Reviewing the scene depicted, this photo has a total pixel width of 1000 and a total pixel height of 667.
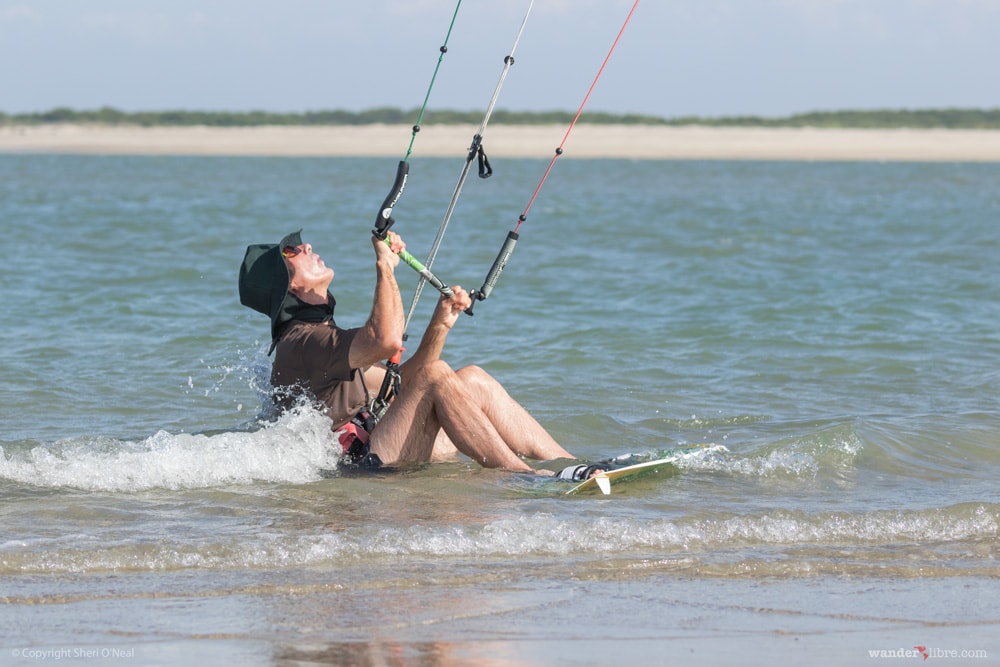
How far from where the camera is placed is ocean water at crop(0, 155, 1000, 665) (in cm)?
411

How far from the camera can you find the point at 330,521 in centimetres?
544

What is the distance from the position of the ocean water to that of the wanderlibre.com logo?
5 cm

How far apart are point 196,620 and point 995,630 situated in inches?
100

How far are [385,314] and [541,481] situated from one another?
1184 millimetres

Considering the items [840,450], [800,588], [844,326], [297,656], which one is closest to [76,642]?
[297,656]

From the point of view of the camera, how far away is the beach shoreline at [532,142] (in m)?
72.8

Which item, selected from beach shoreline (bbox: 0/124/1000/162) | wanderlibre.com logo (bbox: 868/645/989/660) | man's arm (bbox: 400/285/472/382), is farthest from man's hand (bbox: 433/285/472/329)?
beach shoreline (bbox: 0/124/1000/162)

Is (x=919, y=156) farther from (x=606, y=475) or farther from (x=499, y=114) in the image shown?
(x=606, y=475)

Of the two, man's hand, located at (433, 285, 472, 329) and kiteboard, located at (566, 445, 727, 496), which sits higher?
man's hand, located at (433, 285, 472, 329)

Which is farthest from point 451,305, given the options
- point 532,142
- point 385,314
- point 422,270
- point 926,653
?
point 532,142

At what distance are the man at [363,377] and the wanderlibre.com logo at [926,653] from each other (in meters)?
2.25

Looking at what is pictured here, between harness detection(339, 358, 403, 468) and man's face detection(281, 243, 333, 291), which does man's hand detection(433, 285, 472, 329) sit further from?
man's face detection(281, 243, 333, 291)

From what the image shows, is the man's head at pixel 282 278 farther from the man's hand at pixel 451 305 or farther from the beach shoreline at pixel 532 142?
the beach shoreline at pixel 532 142

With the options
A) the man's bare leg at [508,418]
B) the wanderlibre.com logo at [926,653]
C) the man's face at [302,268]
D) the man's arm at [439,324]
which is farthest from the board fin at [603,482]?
the wanderlibre.com logo at [926,653]
